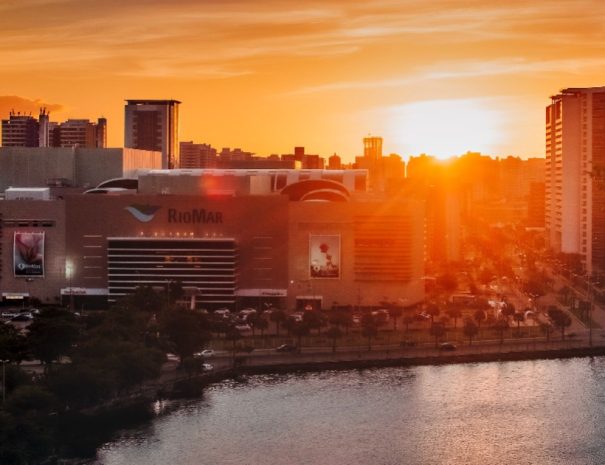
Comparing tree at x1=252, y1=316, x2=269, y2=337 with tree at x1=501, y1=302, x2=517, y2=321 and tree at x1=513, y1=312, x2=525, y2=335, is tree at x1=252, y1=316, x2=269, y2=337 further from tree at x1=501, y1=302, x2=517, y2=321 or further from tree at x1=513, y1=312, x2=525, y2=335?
tree at x1=501, y1=302, x2=517, y2=321

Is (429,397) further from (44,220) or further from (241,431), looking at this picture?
(44,220)

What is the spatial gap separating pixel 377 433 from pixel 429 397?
1893 millimetres

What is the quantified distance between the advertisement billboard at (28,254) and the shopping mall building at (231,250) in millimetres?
18

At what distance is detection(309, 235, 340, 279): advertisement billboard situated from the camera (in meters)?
20.2

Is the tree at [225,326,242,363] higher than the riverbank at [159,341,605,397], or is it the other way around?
the tree at [225,326,242,363]

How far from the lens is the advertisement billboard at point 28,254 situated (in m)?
20.5

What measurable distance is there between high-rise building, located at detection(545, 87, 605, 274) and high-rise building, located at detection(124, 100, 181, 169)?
40.5 ft

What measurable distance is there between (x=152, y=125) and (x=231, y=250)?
17143 mm

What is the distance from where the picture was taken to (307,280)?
20.3 m

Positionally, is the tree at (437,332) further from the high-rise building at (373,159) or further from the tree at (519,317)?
the high-rise building at (373,159)

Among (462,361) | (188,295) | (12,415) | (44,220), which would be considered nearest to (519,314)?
(462,361)

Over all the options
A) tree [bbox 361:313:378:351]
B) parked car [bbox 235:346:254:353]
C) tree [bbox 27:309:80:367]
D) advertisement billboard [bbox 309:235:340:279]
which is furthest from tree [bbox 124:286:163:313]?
tree [bbox 27:309:80:367]

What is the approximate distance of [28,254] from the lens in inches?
808

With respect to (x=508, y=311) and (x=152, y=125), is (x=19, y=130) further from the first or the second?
(x=508, y=311)
